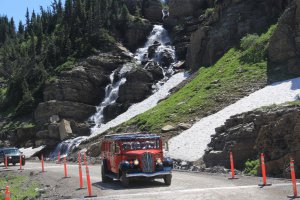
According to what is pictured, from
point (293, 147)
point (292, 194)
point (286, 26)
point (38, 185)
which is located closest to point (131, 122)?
point (286, 26)

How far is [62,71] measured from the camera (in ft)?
268

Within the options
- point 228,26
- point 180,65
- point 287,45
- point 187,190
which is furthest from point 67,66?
point 187,190

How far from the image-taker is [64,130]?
6550 centimetres

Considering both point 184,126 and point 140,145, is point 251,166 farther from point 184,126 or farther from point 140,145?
point 184,126

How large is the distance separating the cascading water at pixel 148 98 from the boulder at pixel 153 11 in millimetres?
→ 10929

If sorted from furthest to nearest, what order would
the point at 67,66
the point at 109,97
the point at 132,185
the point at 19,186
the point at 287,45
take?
the point at 67,66, the point at 109,97, the point at 287,45, the point at 19,186, the point at 132,185

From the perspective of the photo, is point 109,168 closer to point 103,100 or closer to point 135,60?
point 103,100

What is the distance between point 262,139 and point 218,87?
86.2 ft

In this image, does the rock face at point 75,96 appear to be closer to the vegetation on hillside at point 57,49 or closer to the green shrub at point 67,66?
the green shrub at point 67,66

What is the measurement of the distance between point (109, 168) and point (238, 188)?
7.23 metres

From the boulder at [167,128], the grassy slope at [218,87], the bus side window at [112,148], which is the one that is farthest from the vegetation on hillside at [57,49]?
the bus side window at [112,148]

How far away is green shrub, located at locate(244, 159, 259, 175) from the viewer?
2323cm

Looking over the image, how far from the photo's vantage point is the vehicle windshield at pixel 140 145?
20.4 m

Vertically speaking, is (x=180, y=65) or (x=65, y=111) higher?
(x=180, y=65)
